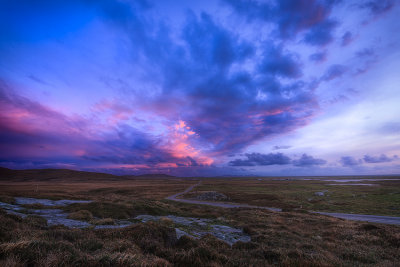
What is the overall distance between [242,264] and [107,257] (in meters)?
5.05

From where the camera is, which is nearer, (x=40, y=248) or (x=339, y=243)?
(x=40, y=248)

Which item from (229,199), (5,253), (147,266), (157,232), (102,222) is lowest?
(229,199)

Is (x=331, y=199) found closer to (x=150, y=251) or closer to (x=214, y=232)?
(x=214, y=232)

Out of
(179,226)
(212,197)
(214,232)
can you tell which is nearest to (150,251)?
(214,232)

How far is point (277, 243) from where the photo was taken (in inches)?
484

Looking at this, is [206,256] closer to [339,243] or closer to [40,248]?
[40,248]

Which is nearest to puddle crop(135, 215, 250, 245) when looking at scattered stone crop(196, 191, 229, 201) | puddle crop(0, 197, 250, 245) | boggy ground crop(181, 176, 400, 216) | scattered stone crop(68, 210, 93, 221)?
puddle crop(0, 197, 250, 245)

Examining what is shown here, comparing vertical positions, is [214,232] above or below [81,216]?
below

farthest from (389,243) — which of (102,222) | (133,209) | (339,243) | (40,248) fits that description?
(133,209)

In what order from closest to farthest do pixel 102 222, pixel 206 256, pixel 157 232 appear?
pixel 206 256
pixel 157 232
pixel 102 222

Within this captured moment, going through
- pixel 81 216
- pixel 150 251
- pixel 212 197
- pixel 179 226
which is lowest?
pixel 212 197

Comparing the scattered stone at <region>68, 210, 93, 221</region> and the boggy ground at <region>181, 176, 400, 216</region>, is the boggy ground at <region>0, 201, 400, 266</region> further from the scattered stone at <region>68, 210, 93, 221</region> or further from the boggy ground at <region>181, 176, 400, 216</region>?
the boggy ground at <region>181, 176, 400, 216</region>

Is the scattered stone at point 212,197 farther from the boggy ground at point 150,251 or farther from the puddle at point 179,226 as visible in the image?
the boggy ground at point 150,251

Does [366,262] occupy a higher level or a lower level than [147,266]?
lower
